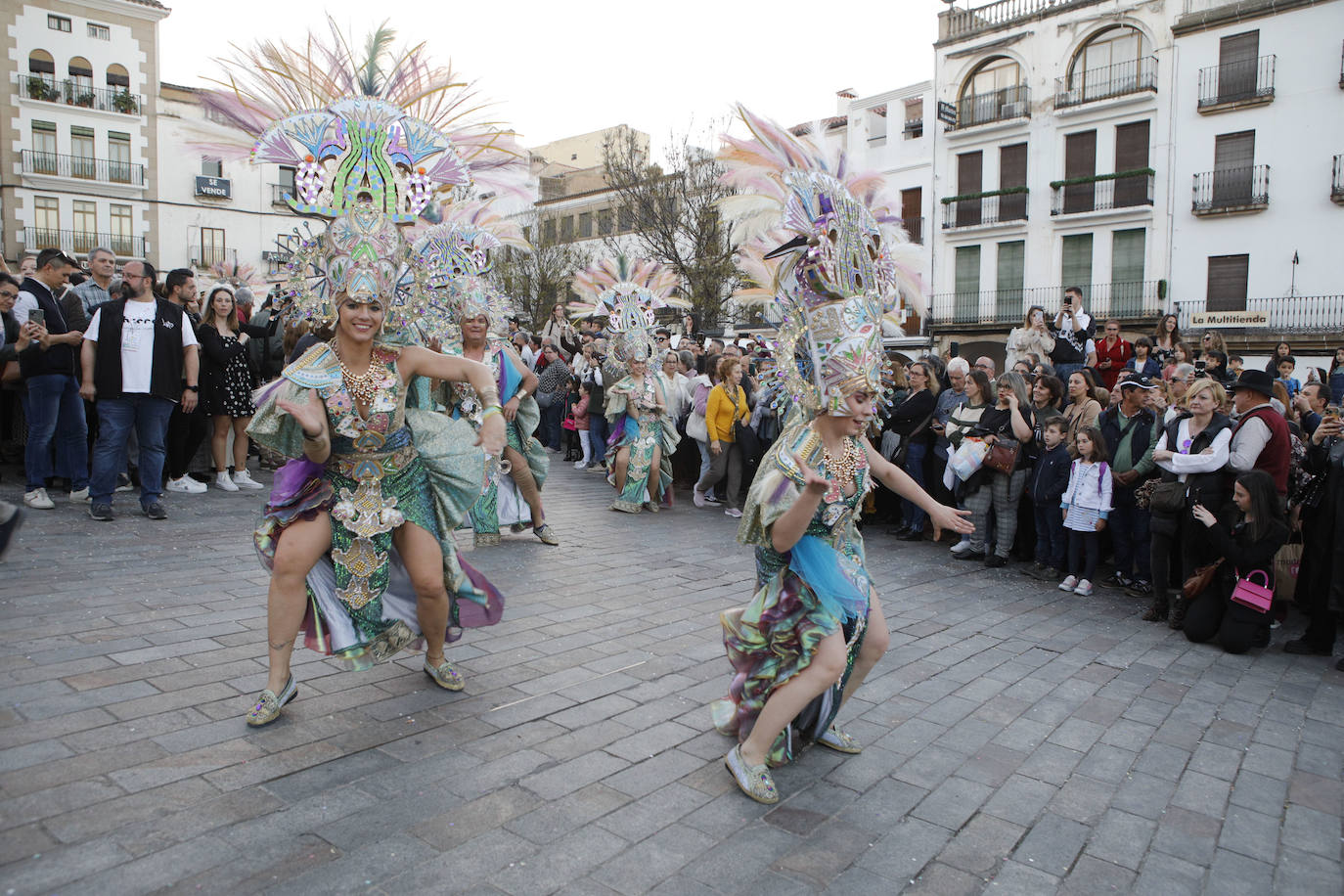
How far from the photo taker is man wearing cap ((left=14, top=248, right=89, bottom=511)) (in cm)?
804

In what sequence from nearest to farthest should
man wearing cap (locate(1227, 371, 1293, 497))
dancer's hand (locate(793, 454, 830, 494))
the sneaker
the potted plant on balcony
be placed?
dancer's hand (locate(793, 454, 830, 494)), man wearing cap (locate(1227, 371, 1293, 497)), the sneaker, the potted plant on balcony

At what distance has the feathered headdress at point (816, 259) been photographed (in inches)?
140

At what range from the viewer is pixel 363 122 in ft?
14.3

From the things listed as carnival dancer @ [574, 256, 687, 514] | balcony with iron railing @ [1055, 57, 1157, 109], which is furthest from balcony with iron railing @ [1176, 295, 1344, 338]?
carnival dancer @ [574, 256, 687, 514]

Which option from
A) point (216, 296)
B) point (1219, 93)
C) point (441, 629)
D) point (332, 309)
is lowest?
point (441, 629)

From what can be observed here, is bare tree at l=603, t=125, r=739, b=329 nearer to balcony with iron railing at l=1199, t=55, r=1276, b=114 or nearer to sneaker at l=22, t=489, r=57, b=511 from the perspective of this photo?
balcony with iron railing at l=1199, t=55, r=1276, b=114

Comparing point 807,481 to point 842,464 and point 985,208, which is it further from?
point 985,208

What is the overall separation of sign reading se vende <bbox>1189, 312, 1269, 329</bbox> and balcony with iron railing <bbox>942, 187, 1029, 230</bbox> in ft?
21.0

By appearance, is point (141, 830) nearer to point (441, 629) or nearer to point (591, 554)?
point (441, 629)

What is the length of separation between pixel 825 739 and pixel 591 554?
4.19 meters

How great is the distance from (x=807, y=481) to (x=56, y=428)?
8.31 metres

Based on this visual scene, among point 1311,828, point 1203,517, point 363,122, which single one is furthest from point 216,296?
point 1311,828

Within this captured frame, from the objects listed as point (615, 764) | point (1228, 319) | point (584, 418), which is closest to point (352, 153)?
point (615, 764)

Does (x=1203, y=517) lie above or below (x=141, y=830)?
above
